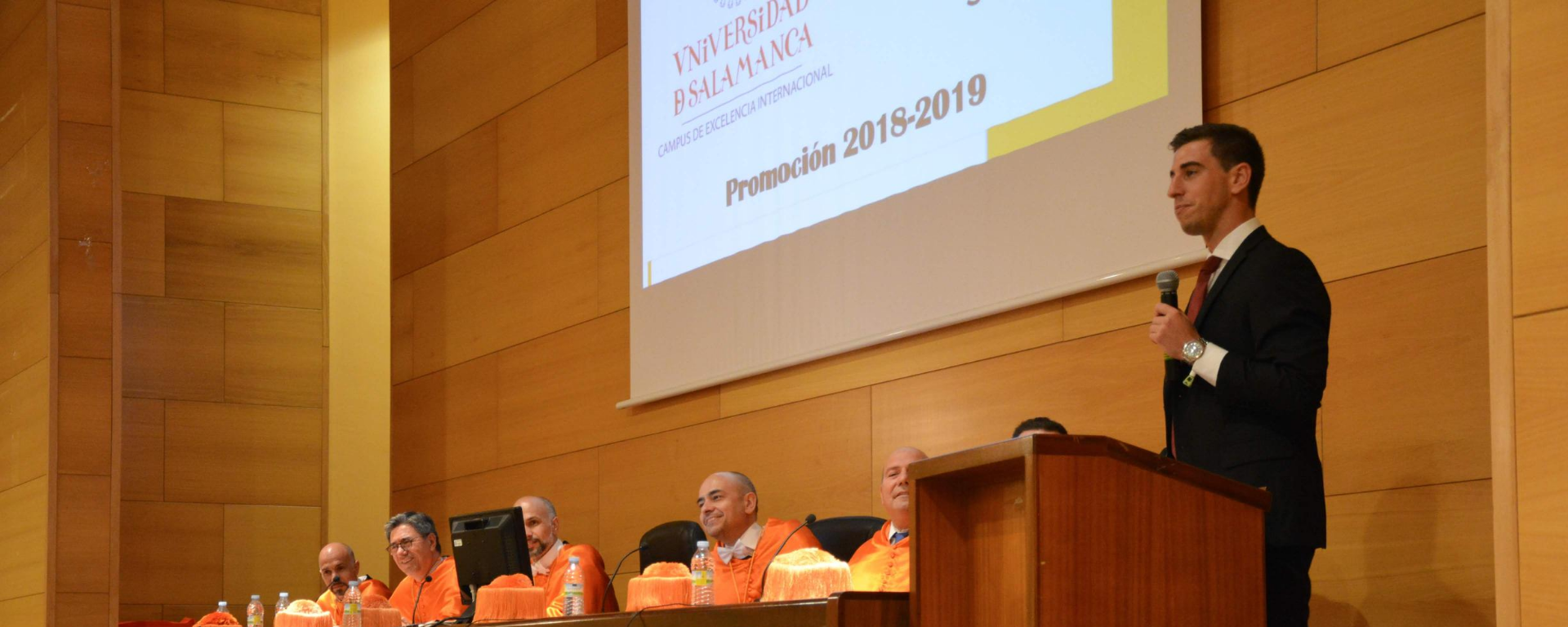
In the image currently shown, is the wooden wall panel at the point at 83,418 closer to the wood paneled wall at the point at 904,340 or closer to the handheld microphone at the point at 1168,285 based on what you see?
the wood paneled wall at the point at 904,340

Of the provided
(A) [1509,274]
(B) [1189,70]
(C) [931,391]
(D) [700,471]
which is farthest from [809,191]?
(A) [1509,274]

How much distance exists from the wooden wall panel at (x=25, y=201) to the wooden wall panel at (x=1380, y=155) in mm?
5869

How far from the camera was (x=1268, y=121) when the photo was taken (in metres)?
3.72

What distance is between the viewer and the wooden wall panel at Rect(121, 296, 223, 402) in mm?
8203

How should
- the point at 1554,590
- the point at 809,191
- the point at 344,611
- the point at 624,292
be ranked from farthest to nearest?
the point at 624,292 < the point at 809,191 < the point at 344,611 < the point at 1554,590

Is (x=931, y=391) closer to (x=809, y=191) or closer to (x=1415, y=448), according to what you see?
(x=809, y=191)

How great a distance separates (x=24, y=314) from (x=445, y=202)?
2.24m

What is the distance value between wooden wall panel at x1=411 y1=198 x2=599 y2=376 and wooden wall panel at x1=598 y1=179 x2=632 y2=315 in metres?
0.05

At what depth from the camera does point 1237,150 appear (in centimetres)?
261

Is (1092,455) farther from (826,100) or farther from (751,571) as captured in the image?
(826,100)

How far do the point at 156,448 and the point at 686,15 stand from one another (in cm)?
427

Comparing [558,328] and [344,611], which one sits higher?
[558,328]

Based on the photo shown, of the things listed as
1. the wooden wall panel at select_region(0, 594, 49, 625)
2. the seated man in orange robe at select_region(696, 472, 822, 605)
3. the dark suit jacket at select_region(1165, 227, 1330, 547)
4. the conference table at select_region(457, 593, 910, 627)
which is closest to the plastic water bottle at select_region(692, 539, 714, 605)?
the conference table at select_region(457, 593, 910, 627)

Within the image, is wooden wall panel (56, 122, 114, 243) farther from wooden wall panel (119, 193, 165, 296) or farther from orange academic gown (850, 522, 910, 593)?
orange academic gown (850, 522, 910, 593)
